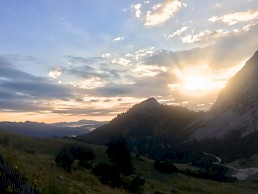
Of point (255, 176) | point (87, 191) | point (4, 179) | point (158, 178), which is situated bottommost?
point (255, 176)

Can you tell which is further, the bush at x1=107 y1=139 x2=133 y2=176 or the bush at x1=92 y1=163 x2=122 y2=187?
the bush at x1=107 y1=139 x2=133 y2=176

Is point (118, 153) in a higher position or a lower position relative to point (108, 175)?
higher

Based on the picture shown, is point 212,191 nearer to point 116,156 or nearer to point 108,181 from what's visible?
point 116,156

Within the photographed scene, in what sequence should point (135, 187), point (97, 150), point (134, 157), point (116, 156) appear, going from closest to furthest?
point (135, 187), point (116, 156), point (97, 150), point (134, 157)

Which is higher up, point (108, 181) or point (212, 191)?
point (108, 181)

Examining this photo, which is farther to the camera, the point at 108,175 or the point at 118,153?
the point at 118,153

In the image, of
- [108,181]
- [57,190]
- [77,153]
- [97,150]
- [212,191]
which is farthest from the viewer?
[97,150]

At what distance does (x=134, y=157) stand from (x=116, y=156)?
81.2ft

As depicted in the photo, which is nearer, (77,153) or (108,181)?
(108,181)

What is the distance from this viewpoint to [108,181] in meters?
34.3

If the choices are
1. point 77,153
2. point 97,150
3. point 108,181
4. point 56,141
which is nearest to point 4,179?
point 108,181

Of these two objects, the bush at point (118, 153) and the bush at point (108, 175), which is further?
the bush at point (118, 153)

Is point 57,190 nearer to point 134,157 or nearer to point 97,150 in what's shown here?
point 97,150

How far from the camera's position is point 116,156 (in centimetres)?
5759
